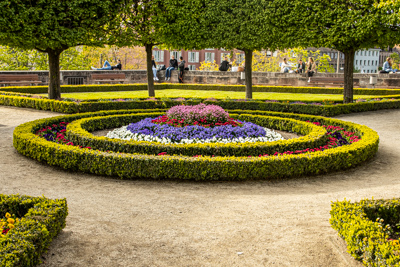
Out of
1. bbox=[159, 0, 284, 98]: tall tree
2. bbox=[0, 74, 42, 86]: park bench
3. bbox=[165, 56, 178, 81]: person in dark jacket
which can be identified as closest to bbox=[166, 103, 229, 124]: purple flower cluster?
bbox=[159, 0, 284, 98]: tall tree

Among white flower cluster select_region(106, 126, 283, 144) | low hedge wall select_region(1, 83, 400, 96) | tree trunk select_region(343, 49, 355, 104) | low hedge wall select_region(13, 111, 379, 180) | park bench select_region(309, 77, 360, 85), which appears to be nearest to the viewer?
low hedge wall select_region(13, 111, 379, 180)

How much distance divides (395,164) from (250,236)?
5.09m

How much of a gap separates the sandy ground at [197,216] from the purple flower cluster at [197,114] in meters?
3.40

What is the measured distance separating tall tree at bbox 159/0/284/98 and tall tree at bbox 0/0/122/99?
2.52 m

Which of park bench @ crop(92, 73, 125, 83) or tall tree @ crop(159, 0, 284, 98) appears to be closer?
tall tree @ crop(159, 0, 284, 98)

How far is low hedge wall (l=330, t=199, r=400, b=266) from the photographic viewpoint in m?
3.69

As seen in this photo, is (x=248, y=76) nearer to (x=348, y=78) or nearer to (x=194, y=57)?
(x=348, y=78)

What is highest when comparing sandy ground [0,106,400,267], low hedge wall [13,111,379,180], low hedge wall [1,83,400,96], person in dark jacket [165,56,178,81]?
person in dark jacket [165,56,178,81]

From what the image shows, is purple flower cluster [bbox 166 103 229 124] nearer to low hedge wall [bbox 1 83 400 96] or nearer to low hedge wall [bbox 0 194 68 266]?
low hedge wall [bbox 0 194 68 266]

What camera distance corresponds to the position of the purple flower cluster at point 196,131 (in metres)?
9.48

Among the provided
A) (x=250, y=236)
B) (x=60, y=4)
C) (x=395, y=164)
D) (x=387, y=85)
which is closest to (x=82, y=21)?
(x=60, y=4)

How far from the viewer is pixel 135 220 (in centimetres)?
537

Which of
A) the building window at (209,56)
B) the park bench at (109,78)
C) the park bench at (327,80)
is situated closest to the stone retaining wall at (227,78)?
the park bench at (109,78)

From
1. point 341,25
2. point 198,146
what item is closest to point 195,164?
point 198,146
